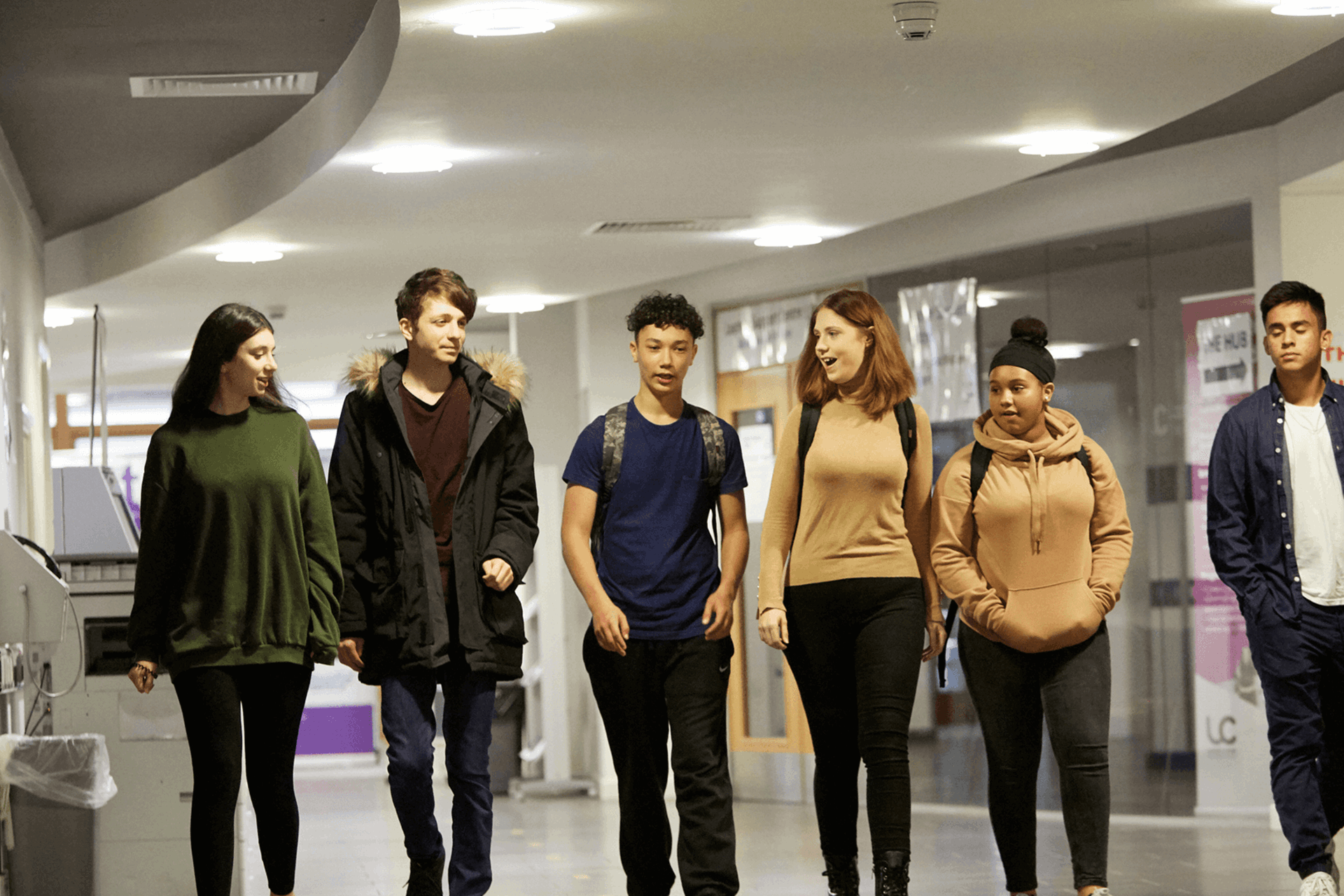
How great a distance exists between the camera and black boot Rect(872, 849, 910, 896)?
406 centimetres

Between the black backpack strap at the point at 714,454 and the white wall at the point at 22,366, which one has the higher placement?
the white wall at the point at 22,366

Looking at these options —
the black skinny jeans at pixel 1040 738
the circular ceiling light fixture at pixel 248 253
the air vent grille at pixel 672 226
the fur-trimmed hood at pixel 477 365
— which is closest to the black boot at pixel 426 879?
the fur-trimmed hood at pixel 477 365

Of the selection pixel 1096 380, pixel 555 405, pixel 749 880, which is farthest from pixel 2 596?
pixel 555 405

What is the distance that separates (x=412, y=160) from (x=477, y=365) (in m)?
2.06

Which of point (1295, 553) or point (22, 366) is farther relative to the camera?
point (22, 366)

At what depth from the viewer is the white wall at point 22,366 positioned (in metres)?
6.89

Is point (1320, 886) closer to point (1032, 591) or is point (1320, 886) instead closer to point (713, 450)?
point (1032, 591)

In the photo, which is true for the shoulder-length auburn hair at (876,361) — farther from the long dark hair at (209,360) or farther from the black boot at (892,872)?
the long dark hair at (209,360)

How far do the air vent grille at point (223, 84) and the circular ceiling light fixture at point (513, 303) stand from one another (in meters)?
3.44

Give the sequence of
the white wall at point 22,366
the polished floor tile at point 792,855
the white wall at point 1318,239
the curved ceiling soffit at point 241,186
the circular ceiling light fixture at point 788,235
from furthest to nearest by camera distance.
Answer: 1. the circular ceiling light fixture at point 788,235
2. the white wall at point 1318,239
3. the white wall at point 22,366
4. the polished floor tile at point 792,855
5. the curved ceiling soffit at point 241,186

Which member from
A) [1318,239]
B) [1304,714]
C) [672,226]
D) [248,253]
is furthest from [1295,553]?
[248,253]

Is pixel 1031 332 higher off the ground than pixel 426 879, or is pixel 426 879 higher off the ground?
pixel 1031 332

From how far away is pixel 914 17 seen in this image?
180 inches

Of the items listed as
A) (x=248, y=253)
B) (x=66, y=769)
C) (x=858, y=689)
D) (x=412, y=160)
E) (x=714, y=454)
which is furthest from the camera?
(x=248, y=253)
